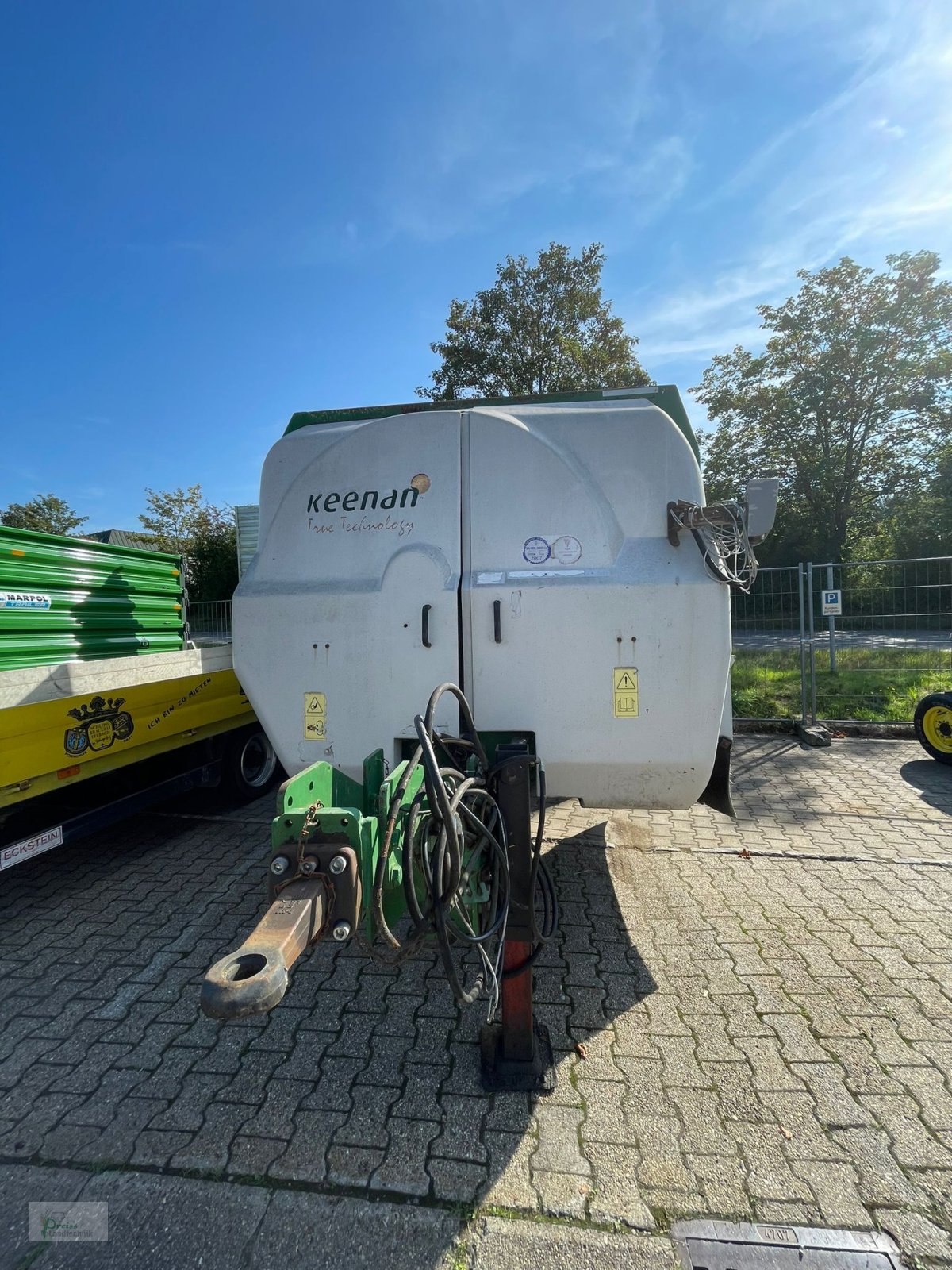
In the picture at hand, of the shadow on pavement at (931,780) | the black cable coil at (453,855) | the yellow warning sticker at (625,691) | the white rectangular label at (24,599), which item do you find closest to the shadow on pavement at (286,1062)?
the black cable coil at (453,855)

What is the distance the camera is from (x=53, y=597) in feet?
13.5

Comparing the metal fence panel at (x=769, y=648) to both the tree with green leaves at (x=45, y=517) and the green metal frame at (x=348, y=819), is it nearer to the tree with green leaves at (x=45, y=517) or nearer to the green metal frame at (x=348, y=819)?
the green metal frame at (x=348, y=819)

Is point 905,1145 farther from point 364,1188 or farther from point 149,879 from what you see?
point 149,879

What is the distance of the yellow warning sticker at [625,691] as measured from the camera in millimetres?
2619

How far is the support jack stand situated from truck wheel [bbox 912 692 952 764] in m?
5.83

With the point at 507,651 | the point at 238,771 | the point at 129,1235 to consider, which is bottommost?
the point at 129,1235

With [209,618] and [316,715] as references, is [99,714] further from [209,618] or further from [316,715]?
[209,618]

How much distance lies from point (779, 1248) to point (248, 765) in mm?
4796

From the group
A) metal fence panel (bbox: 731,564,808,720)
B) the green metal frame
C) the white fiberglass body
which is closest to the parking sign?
metal fence panel (bbox: 731,564,808,720)

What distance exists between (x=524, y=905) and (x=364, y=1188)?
0.92 m

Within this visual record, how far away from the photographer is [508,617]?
2.68m

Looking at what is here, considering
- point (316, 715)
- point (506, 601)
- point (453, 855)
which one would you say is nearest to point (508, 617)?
point (506, 601)

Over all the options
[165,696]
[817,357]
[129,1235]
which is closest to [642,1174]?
[129,1235]

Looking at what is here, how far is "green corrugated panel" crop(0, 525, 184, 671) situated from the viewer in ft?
12.5
